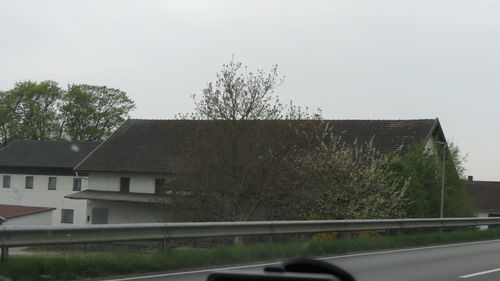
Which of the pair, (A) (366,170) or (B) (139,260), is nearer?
(B) (139,260)

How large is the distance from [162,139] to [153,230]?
35.7m

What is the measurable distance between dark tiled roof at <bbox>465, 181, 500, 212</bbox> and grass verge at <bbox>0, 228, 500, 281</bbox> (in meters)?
67.6

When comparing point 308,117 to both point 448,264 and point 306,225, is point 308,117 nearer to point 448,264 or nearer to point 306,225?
point 306,225

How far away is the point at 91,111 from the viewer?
79000 mm

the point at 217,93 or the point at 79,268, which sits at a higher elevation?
the point at 217,93

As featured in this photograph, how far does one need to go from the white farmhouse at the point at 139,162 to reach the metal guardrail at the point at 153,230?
→ 75.3 feet

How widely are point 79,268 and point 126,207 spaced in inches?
1445

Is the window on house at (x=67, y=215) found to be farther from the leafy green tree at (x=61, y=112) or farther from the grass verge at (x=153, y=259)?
the grass verge at (x=153, y=259)

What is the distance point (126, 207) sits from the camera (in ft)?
155

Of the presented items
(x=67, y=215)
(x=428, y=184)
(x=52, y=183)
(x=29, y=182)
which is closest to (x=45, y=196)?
(x=52, y=183)

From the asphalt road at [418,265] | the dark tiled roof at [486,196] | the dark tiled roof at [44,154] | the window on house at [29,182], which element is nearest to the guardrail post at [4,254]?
the asphalt road at [418,265]

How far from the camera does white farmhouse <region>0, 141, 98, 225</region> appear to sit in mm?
62531

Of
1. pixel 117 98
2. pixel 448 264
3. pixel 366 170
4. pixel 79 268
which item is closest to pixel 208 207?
pixel 366 170

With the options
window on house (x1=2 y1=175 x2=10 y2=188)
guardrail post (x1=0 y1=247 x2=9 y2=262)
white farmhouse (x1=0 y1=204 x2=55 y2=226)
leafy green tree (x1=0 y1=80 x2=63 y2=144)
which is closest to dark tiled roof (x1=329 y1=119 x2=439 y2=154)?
white farmhouse (x1=0 y1=204 x2=55 y2=226)
